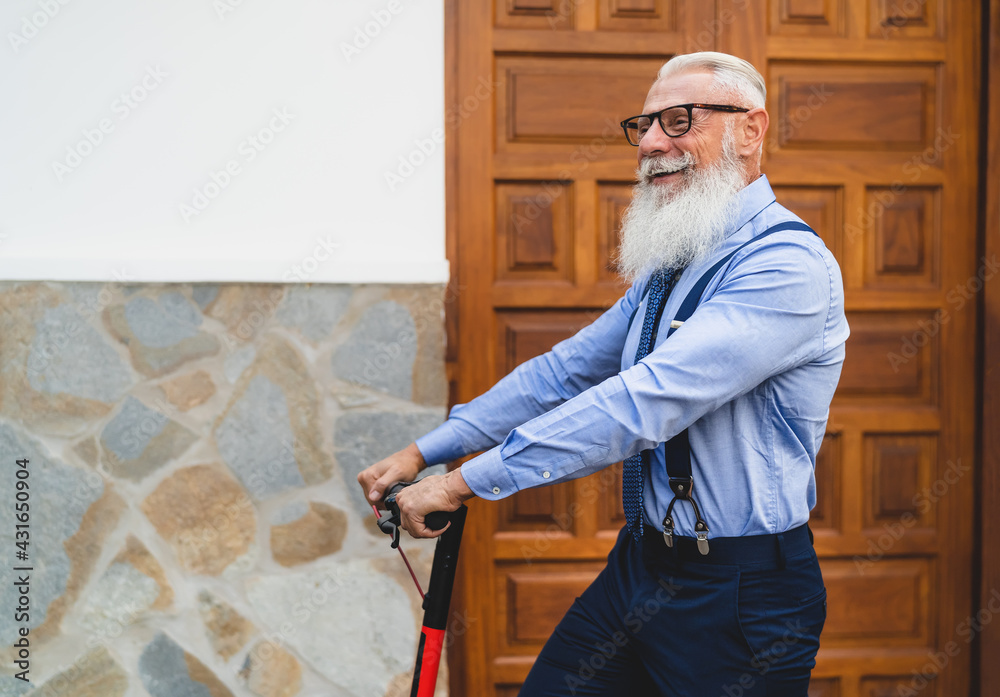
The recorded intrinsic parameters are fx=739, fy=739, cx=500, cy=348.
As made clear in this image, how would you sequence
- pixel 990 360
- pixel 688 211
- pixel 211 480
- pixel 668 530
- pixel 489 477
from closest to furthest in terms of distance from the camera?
pixel 489 477 → pixel 668 530 → pixel 688 211 → pixel 211 480 → pixel 990 360

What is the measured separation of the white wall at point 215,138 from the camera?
2582 mm

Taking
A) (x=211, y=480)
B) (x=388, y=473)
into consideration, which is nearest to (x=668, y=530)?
(x=388, y=473)

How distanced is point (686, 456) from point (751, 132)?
2.53 ft

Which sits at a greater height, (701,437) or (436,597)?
(701,437)

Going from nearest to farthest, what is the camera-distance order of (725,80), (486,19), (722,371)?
(722,371) < (725,80) < (486,19)

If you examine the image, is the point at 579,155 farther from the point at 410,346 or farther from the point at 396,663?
the point at 396,663

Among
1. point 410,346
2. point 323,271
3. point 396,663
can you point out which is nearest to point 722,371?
point 410,346

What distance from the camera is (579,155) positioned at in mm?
2836

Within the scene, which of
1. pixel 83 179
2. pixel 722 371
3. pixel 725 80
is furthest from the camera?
pixel 83 179

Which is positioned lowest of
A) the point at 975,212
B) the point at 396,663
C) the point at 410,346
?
the point at 396,663

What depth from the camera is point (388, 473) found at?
1.74 m

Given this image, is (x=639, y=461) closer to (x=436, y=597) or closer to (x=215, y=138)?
(x=436, y=597)

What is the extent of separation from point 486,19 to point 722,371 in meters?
1.97

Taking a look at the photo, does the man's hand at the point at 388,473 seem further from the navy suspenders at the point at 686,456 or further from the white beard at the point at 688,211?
the white beard at the point at 688,211
